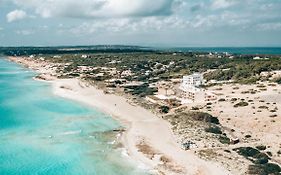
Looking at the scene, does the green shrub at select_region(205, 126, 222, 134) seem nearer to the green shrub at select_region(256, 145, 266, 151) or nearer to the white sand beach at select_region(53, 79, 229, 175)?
the white sand beach at select_region(53, 79, 229, 175)

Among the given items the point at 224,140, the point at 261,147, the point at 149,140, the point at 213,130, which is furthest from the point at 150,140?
the point at 261,147

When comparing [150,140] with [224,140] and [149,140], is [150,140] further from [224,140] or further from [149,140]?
[224,140]

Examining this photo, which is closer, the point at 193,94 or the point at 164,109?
the point at 164,109

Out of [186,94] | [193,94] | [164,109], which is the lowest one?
[164,109]

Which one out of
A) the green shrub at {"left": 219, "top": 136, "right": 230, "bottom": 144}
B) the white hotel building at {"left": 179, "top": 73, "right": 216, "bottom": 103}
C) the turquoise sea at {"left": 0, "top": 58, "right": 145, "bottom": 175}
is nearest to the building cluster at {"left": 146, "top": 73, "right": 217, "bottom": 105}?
the white hotel building at {"left": 179, "top": 73, "right": 216, "bottom": 103}

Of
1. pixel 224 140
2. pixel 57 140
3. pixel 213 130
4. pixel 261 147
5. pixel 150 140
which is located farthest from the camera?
pixel 213 130

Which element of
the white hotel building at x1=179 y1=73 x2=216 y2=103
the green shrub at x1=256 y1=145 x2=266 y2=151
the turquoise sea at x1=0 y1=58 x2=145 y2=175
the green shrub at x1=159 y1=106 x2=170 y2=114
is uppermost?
the white hotel building at x1=179 y1=73 x2=216 y2=103

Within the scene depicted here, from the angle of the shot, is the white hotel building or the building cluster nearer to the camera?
the white hotel building
